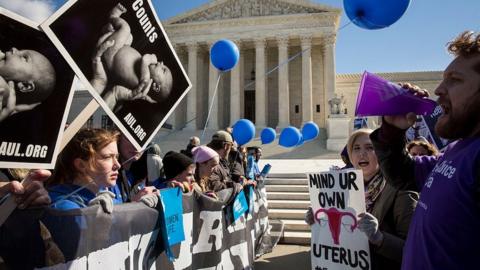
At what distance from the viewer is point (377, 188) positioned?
2783 mm

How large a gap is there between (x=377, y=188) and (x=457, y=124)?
4.90 feet

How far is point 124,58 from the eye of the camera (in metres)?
2.13

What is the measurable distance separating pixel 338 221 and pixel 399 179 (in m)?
0.66

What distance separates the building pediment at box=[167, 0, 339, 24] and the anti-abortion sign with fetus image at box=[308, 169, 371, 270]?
33.6m

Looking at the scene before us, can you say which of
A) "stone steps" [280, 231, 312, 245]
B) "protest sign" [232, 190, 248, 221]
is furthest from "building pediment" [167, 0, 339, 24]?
"protest sign" [232, 190, 248, 221]

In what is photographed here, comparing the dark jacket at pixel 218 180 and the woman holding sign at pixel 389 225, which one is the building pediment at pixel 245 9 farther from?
the woman holding sign at pixel 389 225

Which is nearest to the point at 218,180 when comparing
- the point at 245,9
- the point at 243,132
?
the point at 243,132

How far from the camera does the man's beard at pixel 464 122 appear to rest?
1354mm

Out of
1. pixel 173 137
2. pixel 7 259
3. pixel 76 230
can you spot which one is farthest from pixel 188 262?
pixel 173 137

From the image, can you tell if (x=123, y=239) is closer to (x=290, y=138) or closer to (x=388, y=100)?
(x=388, y=100)

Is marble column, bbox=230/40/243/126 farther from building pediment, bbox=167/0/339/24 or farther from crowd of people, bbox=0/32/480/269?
crowd of people, bbox=0/32/480/269

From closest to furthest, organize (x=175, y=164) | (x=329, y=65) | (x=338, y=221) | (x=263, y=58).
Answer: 1. (x=338, y=221)
2. (x=175, y=164)
3. (x=329, y=65)
4. (x=263, y=58)

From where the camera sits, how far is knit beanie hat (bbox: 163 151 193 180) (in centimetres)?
317

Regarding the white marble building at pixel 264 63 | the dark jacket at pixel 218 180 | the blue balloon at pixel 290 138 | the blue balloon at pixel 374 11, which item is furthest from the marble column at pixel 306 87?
the blue balloon at pixel 374 11
